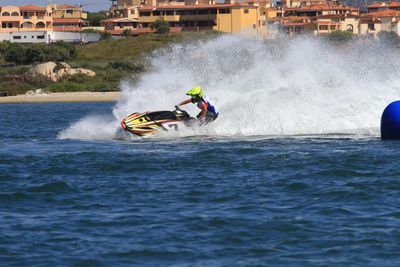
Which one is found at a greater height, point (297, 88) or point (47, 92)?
point (297, 88)

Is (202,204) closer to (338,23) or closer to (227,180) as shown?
(227,180)

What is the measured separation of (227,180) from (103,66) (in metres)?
72.8

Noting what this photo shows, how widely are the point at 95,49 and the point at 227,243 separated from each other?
316 feet

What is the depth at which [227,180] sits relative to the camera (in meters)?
19.0

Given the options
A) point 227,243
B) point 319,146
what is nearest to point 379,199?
point 227,243

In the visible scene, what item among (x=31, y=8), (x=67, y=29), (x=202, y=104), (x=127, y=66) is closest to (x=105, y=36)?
(x=67, y=29)

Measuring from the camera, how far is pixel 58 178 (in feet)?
64.8

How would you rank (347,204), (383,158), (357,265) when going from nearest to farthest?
(357,265)
(347,204)
(383,158)

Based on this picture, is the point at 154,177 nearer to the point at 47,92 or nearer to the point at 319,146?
the point at 319,146

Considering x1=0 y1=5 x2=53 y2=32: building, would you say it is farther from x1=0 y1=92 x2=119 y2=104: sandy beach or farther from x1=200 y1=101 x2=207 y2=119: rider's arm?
x1=200 y1=101 x2=207 y2=119: rider's arm

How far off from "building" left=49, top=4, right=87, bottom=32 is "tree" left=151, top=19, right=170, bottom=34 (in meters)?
19.8

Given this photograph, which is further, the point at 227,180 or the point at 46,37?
the point at 46,37

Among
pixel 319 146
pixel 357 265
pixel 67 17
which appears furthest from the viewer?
pixel 67 17

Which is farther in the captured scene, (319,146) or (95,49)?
(95,49)
